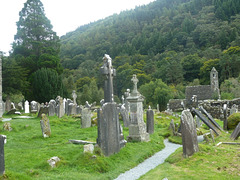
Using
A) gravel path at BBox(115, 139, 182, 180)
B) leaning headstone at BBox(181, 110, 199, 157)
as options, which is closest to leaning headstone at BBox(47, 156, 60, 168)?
gravel path at BBox(115, 139, 182, 180)

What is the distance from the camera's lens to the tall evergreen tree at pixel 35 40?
135 feet

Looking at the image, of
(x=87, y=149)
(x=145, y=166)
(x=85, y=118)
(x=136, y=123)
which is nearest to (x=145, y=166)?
(x=145, y=166)

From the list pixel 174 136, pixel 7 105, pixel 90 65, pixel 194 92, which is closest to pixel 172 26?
pixel 90 65

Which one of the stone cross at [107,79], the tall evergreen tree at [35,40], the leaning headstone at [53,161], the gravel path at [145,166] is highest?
the tall evergreen tree at [35,40]

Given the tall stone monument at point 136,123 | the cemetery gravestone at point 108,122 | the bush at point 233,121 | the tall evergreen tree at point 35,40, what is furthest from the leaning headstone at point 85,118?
the tall evergreen tree at point 35,40

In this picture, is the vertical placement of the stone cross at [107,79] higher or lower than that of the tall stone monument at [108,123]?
higher

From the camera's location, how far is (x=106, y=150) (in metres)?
7.93

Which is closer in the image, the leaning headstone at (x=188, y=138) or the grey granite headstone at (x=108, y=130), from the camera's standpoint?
the leaning headstone at (x=188, y=138)

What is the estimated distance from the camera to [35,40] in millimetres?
44500

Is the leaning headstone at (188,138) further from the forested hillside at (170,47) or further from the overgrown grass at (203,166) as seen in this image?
the forested hillside at (170,47)

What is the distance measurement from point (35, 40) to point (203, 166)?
4325 centimetres

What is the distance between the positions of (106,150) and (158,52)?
7701cm

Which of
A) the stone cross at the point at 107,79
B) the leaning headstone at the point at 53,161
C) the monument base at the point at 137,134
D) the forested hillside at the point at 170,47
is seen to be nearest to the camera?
the leaning headstone at the point at 53,161

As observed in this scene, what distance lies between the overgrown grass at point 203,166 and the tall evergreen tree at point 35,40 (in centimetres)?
3664
